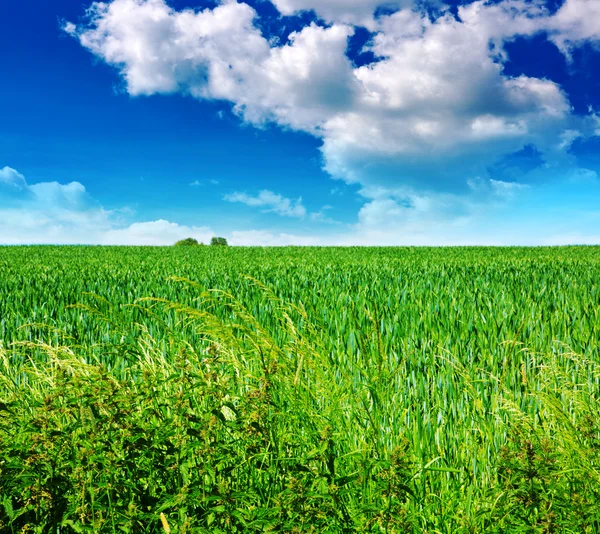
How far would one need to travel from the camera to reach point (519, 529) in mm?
2064

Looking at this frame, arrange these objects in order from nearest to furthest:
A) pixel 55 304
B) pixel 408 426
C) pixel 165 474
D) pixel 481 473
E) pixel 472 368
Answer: pixel 165 474
pixel 481 473
pixel 408 426
pixel 472 368
pixel 55 304

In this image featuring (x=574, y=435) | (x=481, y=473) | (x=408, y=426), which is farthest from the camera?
(x=408, y=426)

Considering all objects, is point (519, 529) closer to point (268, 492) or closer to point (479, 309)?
point (268, 492)

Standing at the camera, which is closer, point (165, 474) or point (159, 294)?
point (165, 474)

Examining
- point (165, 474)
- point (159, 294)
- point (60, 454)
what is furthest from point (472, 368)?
point (159, 294)

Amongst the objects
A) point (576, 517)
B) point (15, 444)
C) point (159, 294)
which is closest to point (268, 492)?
point (15, 444)

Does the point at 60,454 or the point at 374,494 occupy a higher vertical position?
the point at 60,454

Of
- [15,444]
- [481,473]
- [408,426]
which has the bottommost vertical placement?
[481,473]

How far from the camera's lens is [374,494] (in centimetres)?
250

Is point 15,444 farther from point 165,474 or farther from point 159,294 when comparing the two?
point 159,294

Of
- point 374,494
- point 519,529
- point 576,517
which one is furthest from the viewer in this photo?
point 374,494

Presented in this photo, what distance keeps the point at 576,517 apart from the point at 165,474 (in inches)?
83.3

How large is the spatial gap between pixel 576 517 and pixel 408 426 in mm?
1403

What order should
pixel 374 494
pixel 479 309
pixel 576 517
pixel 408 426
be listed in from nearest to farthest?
pixel 576 517 < pixel 374 494 < pixel 408 426 < pixel 479 309
